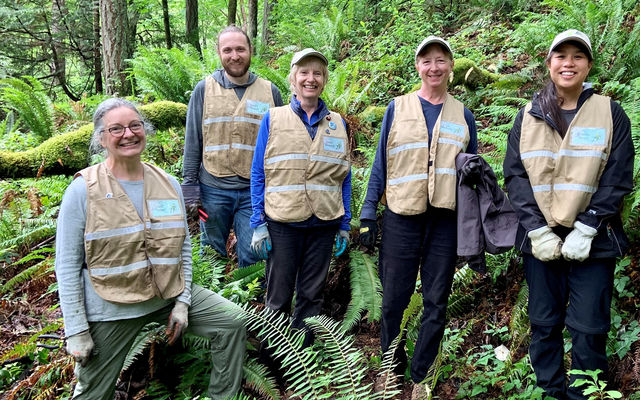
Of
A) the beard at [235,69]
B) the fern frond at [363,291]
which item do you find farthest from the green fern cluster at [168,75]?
the fern frond at [363,291]

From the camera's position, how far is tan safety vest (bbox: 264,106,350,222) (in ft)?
10.1

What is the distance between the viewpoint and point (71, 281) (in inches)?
96.0

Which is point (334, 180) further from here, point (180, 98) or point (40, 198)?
point (180, 98)

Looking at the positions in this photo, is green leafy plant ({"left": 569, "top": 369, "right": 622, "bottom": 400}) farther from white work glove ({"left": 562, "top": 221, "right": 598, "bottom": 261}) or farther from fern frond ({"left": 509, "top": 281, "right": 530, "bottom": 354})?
fern frond ({"left": 509, "top": 281, "right": 530, "bottom": 354})

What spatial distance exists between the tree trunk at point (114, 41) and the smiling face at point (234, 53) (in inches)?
194

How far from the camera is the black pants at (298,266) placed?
314cm

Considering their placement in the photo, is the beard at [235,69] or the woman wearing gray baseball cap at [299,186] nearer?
the woman wearing gray baseball cap at [299,186]

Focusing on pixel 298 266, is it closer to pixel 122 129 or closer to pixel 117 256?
pixel 117 256

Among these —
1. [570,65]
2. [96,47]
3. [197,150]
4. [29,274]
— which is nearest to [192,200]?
[197,150]

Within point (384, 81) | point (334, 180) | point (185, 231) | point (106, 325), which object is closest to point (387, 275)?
point (334, 180)

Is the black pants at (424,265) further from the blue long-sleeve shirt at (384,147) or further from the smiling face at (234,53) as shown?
the smiling face at (234,53)

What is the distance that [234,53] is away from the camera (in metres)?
3.59

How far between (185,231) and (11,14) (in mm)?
9384

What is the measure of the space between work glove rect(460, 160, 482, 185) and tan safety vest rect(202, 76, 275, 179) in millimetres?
1779
